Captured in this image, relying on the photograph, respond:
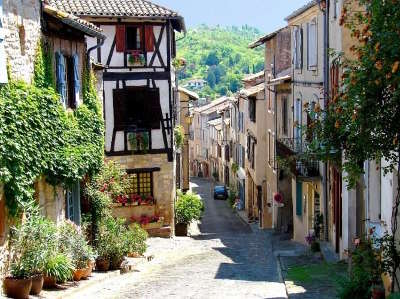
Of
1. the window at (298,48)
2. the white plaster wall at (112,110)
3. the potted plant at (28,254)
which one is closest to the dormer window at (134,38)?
the white plaster wall at (112,110)

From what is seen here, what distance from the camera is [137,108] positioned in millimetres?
27891

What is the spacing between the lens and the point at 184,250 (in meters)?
24.5

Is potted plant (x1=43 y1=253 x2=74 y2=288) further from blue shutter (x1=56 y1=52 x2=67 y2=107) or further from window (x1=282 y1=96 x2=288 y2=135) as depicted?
window (x1=282 y1=96 x2=288 y2=135)

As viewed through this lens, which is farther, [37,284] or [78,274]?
[78,274]

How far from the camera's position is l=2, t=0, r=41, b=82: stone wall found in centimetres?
1345

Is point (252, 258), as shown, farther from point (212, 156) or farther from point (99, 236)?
point (212, 156)

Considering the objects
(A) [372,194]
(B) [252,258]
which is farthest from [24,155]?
(B) [252,258]

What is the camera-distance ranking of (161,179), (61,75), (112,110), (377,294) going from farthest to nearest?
(161,179)
(112,110)
(61,75)
(377,294)

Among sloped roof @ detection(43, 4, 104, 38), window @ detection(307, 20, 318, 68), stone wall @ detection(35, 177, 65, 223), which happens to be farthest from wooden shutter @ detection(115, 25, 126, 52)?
stone wall @ detection(35, 177, 65, 223)

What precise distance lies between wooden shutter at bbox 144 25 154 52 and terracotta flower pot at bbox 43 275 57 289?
49.1 feet

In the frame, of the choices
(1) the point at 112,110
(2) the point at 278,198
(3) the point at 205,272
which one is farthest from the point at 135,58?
(3) the point at 205,272

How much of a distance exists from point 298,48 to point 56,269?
1632 cm

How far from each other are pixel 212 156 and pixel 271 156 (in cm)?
4260

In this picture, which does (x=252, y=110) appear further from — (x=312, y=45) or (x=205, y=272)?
(x=205, y=272)
